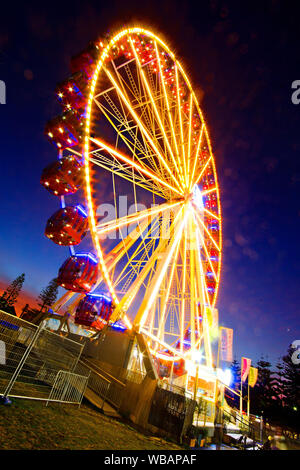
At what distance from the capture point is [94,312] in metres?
12.6

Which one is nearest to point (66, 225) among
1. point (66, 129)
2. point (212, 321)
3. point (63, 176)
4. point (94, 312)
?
point (63, 176)

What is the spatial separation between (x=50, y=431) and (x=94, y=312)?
8425 millimetres

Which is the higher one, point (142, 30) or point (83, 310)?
point (142, 30)

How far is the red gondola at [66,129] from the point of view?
9.88 metres

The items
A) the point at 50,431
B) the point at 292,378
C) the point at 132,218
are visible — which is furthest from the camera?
the point at 292,378

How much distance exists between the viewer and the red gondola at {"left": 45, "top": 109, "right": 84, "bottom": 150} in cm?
988

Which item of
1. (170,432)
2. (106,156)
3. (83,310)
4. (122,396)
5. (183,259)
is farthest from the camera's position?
(183,259)

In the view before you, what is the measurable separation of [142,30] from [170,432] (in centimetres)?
1644

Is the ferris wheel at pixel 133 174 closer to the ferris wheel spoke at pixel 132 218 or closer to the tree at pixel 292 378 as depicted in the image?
the ferris wheel spoke at pixel 132 218

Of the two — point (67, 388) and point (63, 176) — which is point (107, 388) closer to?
point (67, 388)

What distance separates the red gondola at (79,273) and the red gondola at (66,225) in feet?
3.11
